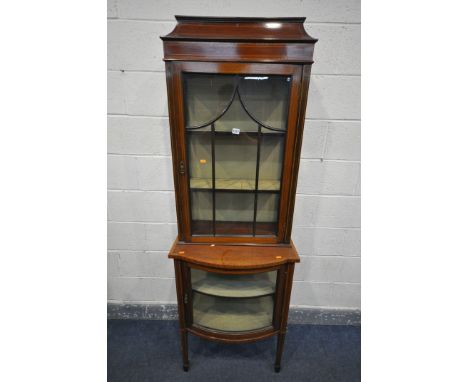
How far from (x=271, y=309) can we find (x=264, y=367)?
0.36 metres

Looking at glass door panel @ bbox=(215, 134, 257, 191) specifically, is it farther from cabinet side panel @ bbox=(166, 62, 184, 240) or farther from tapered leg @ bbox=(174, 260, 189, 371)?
tapered leg @ bbox=(174, 260, 189, 371)

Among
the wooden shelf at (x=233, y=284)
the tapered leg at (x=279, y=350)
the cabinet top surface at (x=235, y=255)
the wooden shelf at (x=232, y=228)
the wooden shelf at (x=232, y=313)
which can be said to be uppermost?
the wooden shelf at (x=232, y=228)

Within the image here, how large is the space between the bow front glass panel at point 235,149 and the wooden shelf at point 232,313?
0.38m

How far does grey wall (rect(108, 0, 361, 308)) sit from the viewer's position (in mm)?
1084

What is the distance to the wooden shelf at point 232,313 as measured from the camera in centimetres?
113

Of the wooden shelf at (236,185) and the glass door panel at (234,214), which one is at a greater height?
the wooden shelf at (236,185)

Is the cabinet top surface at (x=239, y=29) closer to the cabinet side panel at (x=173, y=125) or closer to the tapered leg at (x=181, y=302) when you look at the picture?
the cabinet side panel at (x=173, y=125)

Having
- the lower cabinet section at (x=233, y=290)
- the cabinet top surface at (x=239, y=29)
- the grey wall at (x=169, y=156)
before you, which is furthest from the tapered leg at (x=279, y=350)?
the cabinet top surface at (x=239, y=29)

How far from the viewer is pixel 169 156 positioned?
4.09ft

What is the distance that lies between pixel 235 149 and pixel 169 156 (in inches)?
16.5

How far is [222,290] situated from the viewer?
1064mm

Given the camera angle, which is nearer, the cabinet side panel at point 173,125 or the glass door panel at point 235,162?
the cabinet side panel at point 173,125

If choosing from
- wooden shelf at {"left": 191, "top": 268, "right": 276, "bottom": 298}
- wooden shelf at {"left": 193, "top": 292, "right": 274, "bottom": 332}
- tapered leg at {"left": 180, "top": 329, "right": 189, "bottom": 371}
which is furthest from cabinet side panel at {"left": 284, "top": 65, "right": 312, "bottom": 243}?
tapered leg at {"left": 180, "top": 329, "right": 189, "bottom": 371}
